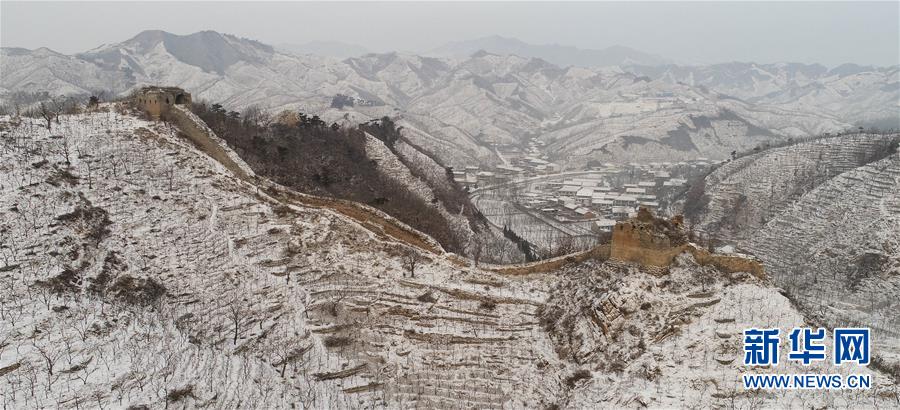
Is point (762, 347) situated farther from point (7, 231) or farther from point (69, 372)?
point (7, 231)

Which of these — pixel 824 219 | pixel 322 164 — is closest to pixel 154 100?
pixel 322 164

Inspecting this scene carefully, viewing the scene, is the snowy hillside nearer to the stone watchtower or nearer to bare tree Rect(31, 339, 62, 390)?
bare tree Rect(31, 339, 62, 390)

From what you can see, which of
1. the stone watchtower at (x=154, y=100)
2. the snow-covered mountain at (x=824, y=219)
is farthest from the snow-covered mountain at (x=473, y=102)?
the stone watchtower at (x=154, y=100)

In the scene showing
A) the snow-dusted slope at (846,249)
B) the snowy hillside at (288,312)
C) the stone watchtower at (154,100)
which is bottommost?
the snow-dusted slope at (846,249)

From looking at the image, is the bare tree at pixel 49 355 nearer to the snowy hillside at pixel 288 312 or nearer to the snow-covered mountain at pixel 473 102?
the snowy hillside at pixel 288 312

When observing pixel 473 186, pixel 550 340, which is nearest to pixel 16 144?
pixel 550 340
